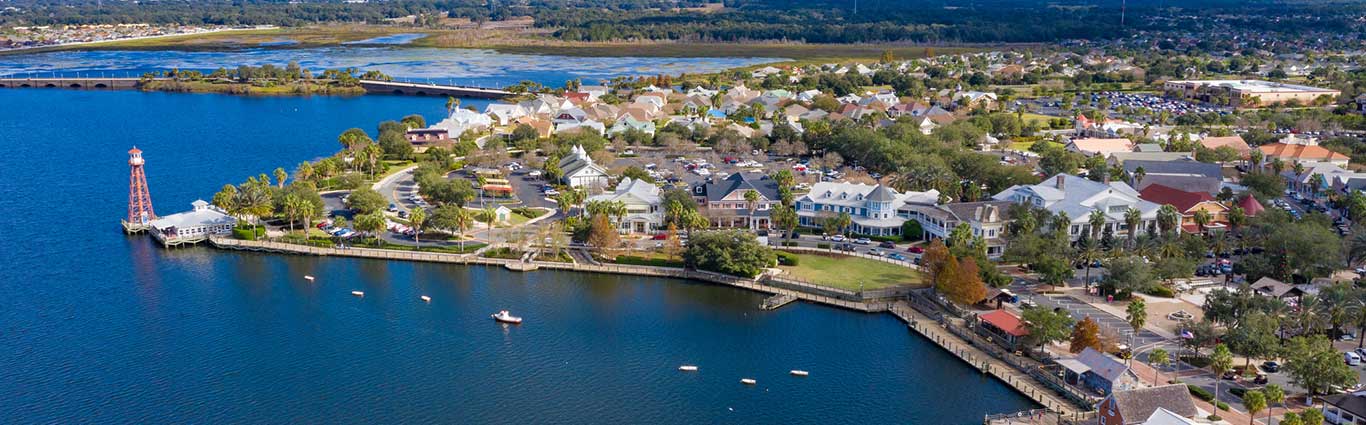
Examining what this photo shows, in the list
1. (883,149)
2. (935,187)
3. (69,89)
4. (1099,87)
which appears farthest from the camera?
(69,89)

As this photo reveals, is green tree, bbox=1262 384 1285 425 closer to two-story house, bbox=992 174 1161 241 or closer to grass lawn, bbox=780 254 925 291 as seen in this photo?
grass lawn, bbox=780 254 925 291

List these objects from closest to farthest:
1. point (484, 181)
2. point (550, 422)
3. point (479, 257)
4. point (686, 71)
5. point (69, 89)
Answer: point (550, 422)
point (479, 257)
point (484, 181)
point (69, 89)
point (686, 71)

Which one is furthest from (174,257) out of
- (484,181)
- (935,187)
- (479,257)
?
(935,187)

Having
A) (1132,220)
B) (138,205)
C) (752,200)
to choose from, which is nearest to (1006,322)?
(1132,220)

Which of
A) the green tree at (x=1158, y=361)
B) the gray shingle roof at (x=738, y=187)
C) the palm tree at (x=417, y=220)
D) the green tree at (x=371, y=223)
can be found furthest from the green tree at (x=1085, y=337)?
the green tree at (x=371, y=223)

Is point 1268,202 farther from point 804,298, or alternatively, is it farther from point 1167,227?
point 804,298

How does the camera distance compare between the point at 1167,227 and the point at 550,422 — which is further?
the point at 1167,227

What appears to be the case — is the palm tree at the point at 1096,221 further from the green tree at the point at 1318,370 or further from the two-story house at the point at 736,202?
the green tree at the point at 1318,370
